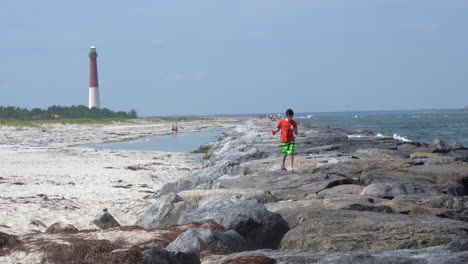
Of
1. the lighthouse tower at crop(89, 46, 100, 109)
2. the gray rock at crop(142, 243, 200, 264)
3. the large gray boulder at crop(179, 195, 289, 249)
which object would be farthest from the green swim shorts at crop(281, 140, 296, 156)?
the lighthouse tower at crop(89, 46, 100, 109)

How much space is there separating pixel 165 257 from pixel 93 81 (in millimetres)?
85990

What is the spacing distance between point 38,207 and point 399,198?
643 centimetres

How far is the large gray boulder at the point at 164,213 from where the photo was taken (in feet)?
28.8

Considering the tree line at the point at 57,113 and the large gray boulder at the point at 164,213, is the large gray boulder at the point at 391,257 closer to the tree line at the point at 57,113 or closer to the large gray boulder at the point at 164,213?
the large gray boulder at the point at 164,213

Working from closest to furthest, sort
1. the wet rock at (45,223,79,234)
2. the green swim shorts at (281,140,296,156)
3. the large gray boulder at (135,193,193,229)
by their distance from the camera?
the wet rock at (45,223,79,234)
the large gray boulder at (135,193,193,229)
the green swim shorts at (281,140,296,156)

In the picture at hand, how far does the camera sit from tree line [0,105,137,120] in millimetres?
74744

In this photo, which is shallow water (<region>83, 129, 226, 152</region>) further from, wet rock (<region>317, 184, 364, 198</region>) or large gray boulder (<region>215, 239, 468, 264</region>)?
large gray boulder (<region>215, 239, 468, 264</region>)

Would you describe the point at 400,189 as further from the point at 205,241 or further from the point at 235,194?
the point at 205,241

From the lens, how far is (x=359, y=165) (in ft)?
40.8

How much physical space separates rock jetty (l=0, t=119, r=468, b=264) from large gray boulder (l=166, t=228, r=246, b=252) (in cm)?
1

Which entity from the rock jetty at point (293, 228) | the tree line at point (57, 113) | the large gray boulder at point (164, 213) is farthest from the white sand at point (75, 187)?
the tree line at point (57, 113)

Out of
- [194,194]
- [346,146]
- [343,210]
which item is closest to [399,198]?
[343,210]

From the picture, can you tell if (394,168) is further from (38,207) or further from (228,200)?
(38,207)

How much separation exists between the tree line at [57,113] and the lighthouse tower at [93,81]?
5.89 ft
